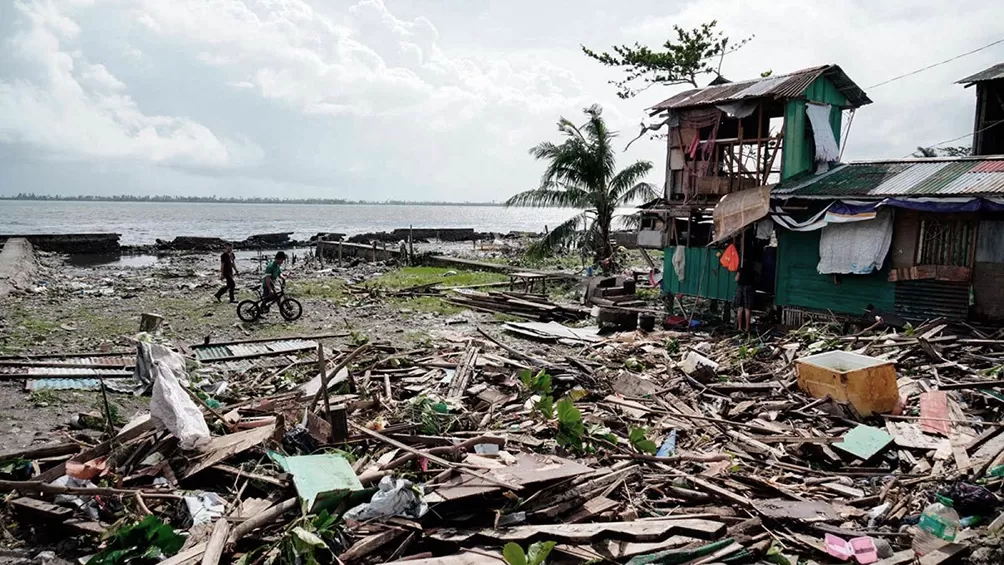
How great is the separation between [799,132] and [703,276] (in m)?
4.21

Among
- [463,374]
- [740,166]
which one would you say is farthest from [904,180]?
[463,374]

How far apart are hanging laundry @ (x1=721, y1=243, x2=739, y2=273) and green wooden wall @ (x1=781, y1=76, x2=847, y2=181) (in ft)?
6.91

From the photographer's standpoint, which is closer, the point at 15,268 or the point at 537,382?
the point at 537,382

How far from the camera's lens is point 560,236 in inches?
961

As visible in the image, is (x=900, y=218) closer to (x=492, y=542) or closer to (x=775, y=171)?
(x=775, y=171)

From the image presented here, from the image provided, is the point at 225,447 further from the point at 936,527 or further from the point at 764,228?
the point at 764,228

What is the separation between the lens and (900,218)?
510 inches

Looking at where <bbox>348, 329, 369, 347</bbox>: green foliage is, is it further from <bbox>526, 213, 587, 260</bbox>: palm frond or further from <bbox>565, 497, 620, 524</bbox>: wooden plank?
<bbox>526, 213, 587, 260</bbox>: palm frond

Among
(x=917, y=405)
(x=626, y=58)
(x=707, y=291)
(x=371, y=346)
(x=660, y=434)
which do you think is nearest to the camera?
(x=660, y=434)

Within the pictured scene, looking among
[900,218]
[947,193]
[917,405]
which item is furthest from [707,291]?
[917,405]

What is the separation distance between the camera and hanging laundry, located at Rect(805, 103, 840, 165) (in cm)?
1562

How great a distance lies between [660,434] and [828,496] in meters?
1.98

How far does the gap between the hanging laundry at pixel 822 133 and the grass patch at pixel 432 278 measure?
41.7ft

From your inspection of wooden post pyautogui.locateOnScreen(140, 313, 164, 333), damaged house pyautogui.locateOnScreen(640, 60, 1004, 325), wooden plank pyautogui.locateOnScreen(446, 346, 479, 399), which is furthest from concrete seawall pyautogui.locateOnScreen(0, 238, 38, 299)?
damaged house pyautogui.locateOnScreen(640, 60, 1004, 325)
